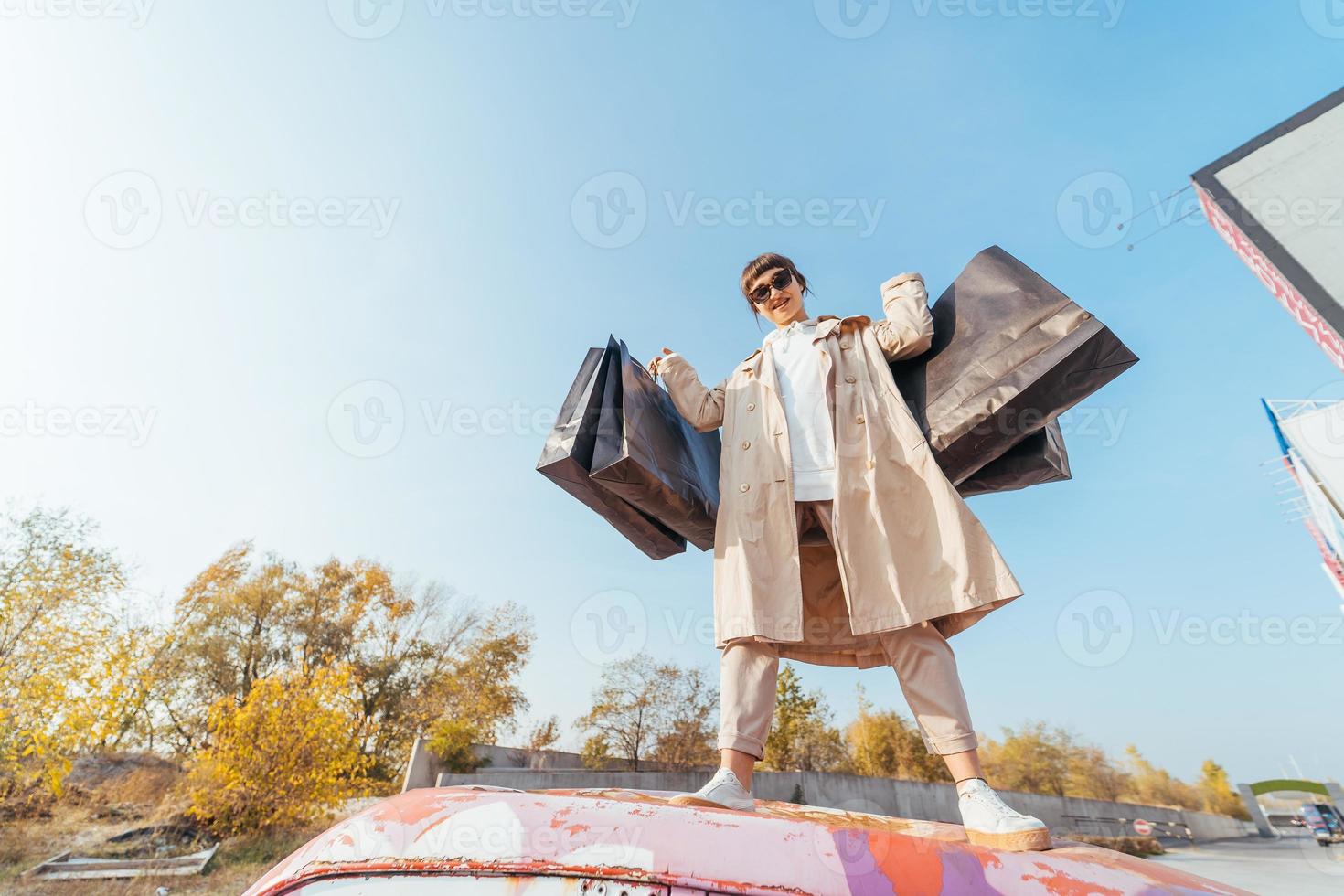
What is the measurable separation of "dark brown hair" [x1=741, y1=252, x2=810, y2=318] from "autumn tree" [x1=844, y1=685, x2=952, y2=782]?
16.2 metres

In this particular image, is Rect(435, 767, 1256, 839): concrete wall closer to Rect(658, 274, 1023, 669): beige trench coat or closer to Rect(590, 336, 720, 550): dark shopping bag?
Rect(590, 336, 720, 550): dark shopping bag

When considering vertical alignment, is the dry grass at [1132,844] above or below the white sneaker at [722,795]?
below

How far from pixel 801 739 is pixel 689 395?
14734 millimetres

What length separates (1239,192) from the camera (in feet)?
45.3

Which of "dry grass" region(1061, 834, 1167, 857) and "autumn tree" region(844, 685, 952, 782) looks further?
"autumn tree" region(844, 685, 952, 782)

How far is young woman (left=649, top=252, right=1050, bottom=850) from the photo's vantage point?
64.5 inches

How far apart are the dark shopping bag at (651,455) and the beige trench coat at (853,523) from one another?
0.45 feet

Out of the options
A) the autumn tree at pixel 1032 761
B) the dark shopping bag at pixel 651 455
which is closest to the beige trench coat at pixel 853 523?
the dark shopping bag at pixel 651 455

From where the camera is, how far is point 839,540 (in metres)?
1.83

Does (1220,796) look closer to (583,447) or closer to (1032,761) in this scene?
(1032,761)

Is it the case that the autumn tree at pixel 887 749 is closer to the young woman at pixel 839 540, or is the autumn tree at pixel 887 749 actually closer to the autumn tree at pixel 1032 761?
the autumn tree at pixel 1032 761

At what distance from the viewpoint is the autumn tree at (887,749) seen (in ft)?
51.7

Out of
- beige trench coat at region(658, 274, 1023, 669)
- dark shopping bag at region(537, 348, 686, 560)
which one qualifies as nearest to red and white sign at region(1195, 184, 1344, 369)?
beige trench coat at region(658, 274, 1023, 669)

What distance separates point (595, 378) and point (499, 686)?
16.2 metres
